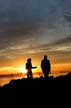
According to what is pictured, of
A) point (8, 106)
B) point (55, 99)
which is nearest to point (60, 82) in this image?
point (55, 99)

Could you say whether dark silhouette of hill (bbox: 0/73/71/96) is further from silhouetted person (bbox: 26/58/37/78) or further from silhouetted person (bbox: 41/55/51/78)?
silhouetted person (bbox: 26/58/37/78)

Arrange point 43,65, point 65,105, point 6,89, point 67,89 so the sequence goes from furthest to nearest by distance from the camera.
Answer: point 43,65 → point 6,89 → point 67,89 → point 65,105

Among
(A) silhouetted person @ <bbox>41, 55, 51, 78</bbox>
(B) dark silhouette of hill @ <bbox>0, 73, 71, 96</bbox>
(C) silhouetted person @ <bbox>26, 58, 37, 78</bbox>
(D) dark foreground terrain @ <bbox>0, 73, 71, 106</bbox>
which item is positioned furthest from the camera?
(C) silhouetted person @ <bbox>26, 58, 37, 78</bbox>

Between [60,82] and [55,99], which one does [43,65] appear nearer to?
[60,82]

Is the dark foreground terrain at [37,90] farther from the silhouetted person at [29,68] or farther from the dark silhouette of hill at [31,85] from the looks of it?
the silhouetted person at [29,68]

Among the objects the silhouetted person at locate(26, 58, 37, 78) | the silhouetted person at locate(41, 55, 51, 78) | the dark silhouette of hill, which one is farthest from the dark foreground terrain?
the silhouetted person at locate(26, 58, 37, 78)

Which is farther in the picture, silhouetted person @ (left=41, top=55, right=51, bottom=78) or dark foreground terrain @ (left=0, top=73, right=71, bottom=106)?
silhouetted person @ (left=41, top=55, right=51, bottom=78)

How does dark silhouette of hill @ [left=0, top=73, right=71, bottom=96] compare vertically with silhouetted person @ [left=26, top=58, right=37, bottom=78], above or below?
below

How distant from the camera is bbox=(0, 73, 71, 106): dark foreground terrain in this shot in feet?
105

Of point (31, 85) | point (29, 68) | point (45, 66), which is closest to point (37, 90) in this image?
point (31, 85)

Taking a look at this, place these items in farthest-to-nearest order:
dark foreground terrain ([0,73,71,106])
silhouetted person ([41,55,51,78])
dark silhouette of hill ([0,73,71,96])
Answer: silhouetted person ([41,55,51,78]) < dark silhouette of hill ([0,73,71,96]) < dark foreground terrain ([0,73,71,106])

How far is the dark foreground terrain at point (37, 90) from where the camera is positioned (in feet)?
105

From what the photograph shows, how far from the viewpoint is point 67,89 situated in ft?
108

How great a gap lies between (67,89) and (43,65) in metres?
5.70
